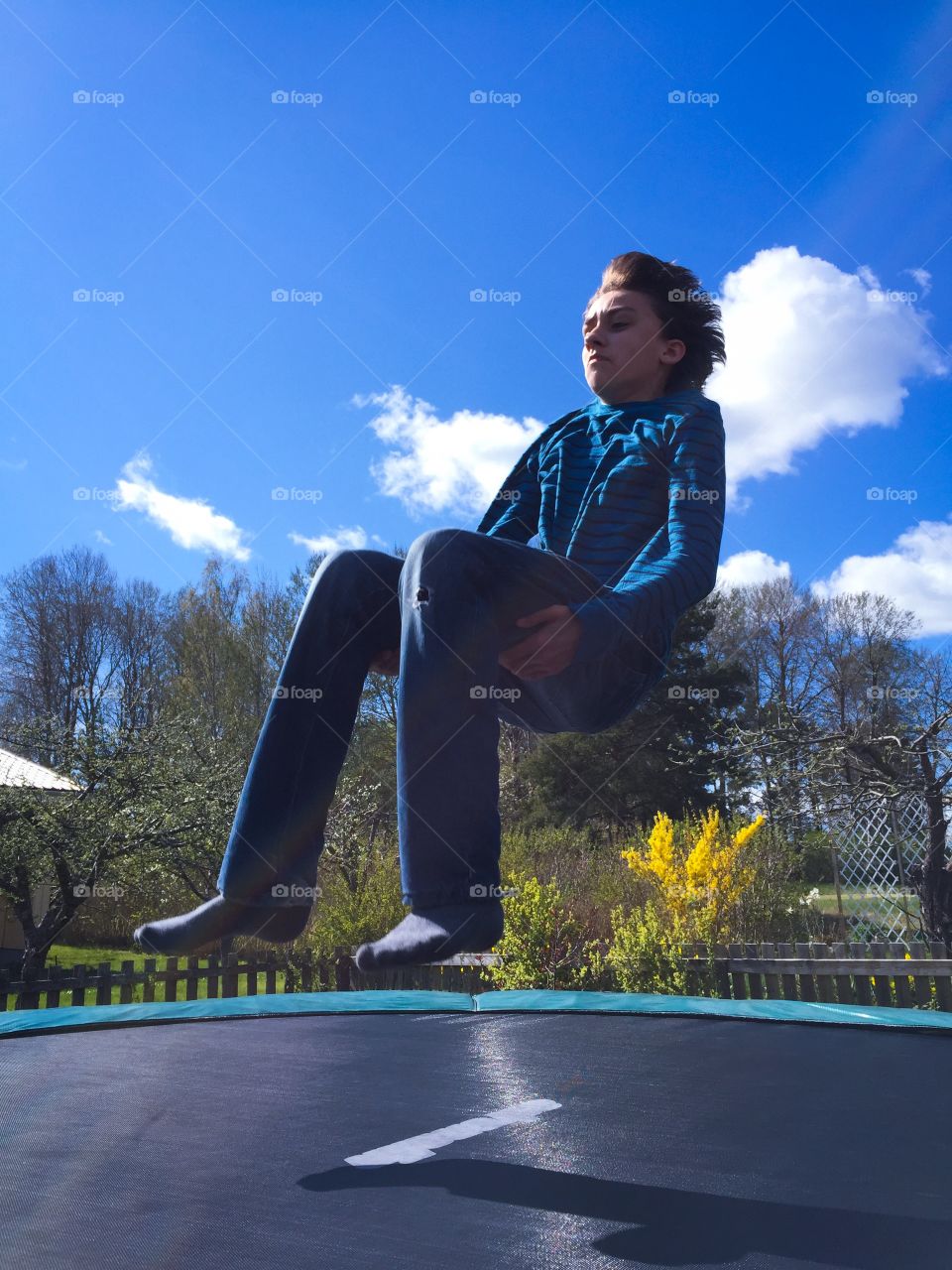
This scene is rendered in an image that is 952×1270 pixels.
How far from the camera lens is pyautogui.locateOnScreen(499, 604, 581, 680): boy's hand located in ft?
3.48

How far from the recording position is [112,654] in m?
12.7

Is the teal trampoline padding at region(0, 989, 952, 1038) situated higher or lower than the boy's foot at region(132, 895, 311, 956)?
lower

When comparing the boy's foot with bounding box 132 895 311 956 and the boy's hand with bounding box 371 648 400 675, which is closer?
the boy's foot with bounding box 132 895 311 956

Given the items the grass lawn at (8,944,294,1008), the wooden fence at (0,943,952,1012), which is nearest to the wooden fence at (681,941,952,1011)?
the wooden fence at (0,943,952,1012)

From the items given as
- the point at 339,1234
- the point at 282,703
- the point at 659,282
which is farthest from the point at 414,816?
the point at 659,282

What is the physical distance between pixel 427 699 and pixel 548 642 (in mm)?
158

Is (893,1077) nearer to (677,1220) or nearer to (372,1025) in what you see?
(677,1220)

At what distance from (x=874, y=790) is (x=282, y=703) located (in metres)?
4.36

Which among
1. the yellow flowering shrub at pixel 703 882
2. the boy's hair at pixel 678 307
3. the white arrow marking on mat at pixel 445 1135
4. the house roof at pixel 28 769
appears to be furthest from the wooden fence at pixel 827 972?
the house roof at pixel 28 769

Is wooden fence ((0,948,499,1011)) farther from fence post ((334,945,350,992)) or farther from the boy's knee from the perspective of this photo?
the boy's knee

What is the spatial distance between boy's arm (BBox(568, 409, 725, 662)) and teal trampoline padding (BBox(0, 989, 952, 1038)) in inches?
55.0

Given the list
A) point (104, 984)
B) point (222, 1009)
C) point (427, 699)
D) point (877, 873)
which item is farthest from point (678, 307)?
point (877, 873)

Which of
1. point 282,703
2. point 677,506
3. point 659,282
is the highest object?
point 659,282

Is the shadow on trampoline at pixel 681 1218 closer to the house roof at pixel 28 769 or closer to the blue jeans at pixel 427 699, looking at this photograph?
the blue jeans at pixel 427 699
